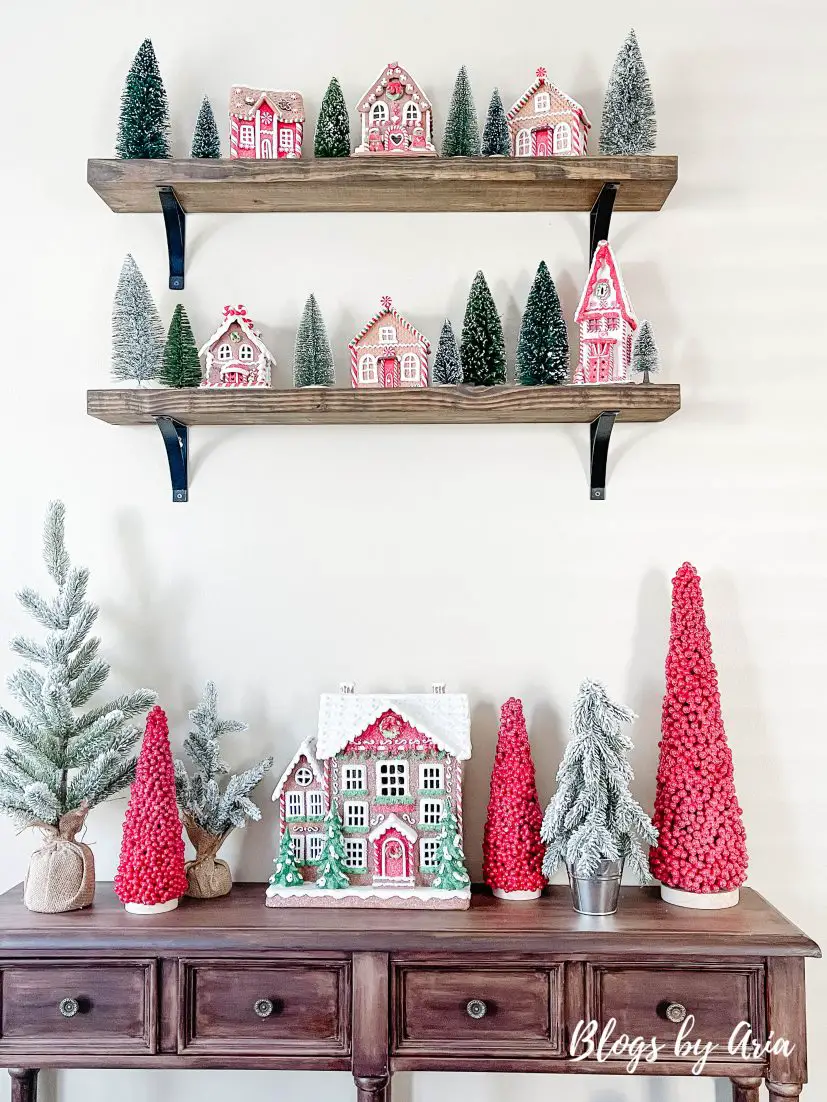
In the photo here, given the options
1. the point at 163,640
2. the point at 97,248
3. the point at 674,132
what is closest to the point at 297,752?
the point at 163,640

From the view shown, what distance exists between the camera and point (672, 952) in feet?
4.99

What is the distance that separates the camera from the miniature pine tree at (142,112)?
5.95 feet

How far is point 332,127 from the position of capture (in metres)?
1.82

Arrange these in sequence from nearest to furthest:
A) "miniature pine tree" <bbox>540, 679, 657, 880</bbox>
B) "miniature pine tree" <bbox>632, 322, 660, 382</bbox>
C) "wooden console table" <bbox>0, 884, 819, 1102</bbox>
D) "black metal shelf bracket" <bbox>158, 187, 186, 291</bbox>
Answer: "wooden console table" <bbox>0, 884, 819, 1102</bbox>, "miniature pine tree" <bbox>540, 679, 657, 880</bbox>, "miniature pine tree" <bbox>632, 322, 660, 382</bbox>, "black metal shelf bracket" <bbox>158, 187, 186, 291</bbox>

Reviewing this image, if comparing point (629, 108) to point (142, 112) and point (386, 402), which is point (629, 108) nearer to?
point (386, 402)

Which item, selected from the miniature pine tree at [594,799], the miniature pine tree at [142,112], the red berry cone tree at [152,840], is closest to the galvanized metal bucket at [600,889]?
the miniature pine tree at [594,799]

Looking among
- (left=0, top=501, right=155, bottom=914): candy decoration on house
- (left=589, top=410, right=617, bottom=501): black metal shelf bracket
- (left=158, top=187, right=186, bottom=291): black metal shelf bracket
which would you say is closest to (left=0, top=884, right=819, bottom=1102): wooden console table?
(left=0, top=501, right=155, bottom=914): candy decoration on house

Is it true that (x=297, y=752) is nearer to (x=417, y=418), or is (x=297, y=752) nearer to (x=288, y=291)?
(x=417, y=418)

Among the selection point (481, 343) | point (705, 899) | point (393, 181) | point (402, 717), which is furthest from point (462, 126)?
point (705, 899)

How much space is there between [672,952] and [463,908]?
1.17 ft

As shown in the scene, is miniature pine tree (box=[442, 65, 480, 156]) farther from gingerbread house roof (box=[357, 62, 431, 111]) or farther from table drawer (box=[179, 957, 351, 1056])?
table drawer (box=[179, 957, 351, 1056])

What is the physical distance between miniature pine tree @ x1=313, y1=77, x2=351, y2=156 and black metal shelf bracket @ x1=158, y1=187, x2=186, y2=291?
309 mm

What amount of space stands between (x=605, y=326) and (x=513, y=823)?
0.93 meters

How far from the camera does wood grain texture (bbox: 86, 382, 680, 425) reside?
173 centimetres
